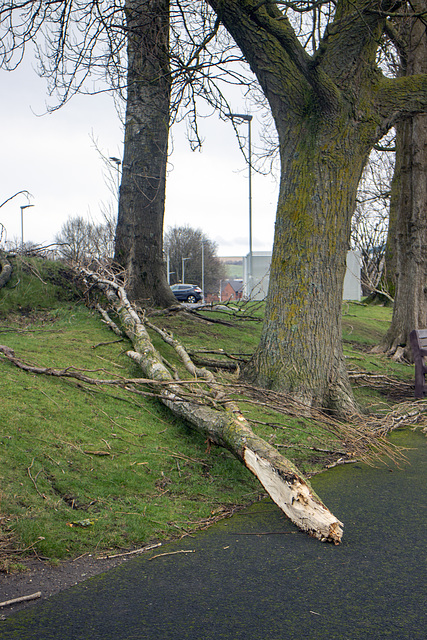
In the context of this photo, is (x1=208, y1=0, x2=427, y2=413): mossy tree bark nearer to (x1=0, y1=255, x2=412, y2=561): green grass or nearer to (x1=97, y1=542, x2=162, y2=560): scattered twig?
(x1=0, y1=255, x2=412, y2=561): green grass

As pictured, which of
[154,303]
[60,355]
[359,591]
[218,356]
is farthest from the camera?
[154,303]

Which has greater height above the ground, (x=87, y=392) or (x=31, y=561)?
(x=87, y=392)

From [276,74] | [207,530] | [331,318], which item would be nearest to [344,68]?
[276,74]

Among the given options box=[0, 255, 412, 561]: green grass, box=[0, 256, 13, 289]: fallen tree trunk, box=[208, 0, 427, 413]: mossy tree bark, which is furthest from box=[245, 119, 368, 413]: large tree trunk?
box=[0, 256, 13, 289]: fallen tree trunk

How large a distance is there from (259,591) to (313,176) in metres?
5.54

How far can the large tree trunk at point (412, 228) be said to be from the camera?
12.5m

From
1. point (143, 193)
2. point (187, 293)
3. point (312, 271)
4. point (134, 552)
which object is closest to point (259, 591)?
point (134, 552)

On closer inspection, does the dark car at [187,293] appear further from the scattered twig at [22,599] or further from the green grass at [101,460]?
the scattered twig at [22,599]

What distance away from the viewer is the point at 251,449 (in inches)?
177

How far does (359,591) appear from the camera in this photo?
3.08 meters

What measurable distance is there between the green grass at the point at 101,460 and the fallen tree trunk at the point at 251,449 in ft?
0.88

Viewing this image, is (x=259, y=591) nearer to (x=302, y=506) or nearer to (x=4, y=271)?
(x=302, y=506)

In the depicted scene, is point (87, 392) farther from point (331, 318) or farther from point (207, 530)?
point (331, 318)

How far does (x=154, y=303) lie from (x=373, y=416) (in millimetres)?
5273
